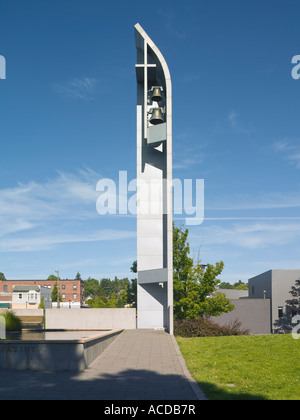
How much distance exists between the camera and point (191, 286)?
36.2 meters

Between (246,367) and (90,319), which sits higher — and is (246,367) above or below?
above

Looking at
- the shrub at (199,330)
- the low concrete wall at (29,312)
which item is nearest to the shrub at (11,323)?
the shrub at (199,330)

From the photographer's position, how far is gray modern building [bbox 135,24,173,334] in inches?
1294

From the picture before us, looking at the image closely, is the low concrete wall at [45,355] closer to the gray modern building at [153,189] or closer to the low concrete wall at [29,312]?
the gray modern building at [153,189]

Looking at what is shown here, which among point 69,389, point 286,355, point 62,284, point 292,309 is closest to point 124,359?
point 69,389

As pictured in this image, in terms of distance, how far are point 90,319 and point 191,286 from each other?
8964mm

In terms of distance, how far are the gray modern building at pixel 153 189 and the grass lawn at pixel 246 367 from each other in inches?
457

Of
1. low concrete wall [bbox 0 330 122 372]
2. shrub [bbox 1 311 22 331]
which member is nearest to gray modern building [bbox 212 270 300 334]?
shrub [bbox 1 311 22 331]

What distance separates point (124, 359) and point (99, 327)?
69.7 ft

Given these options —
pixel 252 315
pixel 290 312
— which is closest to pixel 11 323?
pixel 252 315

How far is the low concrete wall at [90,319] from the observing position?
34.8 meters

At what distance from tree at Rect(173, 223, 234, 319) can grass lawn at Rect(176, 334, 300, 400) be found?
13583 mm

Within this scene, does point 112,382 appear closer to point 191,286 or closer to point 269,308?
point 191,286
